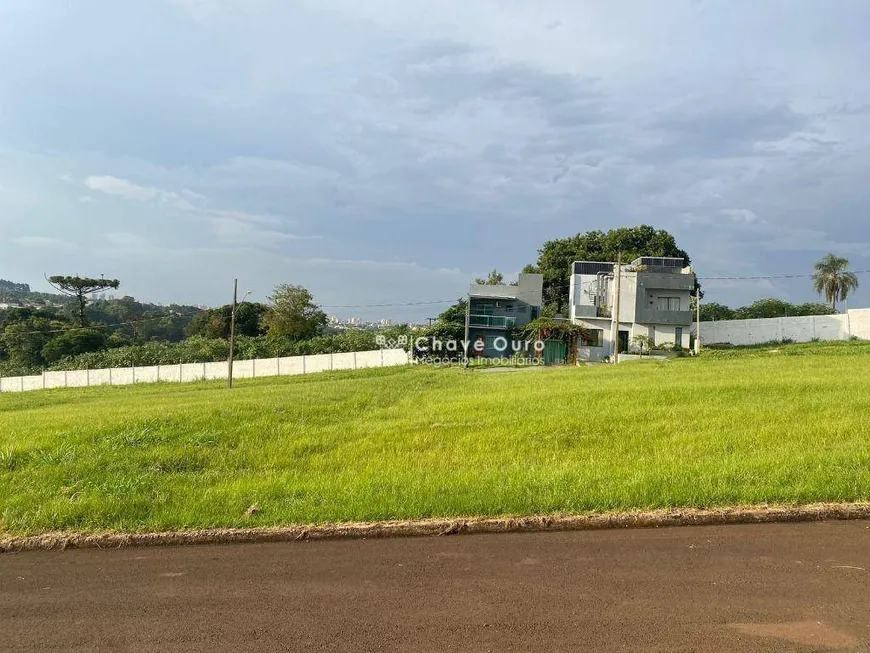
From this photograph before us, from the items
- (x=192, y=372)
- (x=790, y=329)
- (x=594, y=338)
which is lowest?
(x=192, y=372)

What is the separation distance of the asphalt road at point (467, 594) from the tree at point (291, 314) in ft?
156

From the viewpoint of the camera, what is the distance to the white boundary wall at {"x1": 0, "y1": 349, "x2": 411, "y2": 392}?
40594mm

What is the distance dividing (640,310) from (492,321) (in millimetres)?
10689

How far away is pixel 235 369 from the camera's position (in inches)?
1646

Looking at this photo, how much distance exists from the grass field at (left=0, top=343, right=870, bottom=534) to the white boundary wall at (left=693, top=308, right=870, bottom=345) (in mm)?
36355

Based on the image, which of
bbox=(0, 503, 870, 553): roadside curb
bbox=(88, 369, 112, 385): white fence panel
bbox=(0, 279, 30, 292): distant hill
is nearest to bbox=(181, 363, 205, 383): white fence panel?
bbox=(88, 369, 112, 385): white fence panel

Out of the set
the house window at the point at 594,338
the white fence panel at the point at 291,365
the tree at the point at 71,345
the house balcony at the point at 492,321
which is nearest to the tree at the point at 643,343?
the house window at the point at 594,338

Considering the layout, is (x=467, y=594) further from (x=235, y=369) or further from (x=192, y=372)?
(x=192, y=372)

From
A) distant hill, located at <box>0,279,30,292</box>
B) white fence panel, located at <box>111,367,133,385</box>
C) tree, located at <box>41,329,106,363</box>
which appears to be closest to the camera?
white fence panel, located at <box>111,367,133,385</box>

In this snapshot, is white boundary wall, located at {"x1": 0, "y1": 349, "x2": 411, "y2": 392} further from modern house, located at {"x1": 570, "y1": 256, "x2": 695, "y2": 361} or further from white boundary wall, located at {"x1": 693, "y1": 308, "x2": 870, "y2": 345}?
white boundary wall, located at {"x1": 693, "y1": 308, "x2": 870, "y2": 345}

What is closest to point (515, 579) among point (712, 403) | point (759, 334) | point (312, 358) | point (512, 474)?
point (512, 474)

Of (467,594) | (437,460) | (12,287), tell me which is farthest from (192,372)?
(12,287)

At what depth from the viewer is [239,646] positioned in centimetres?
333

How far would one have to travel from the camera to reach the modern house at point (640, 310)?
4125 cm
